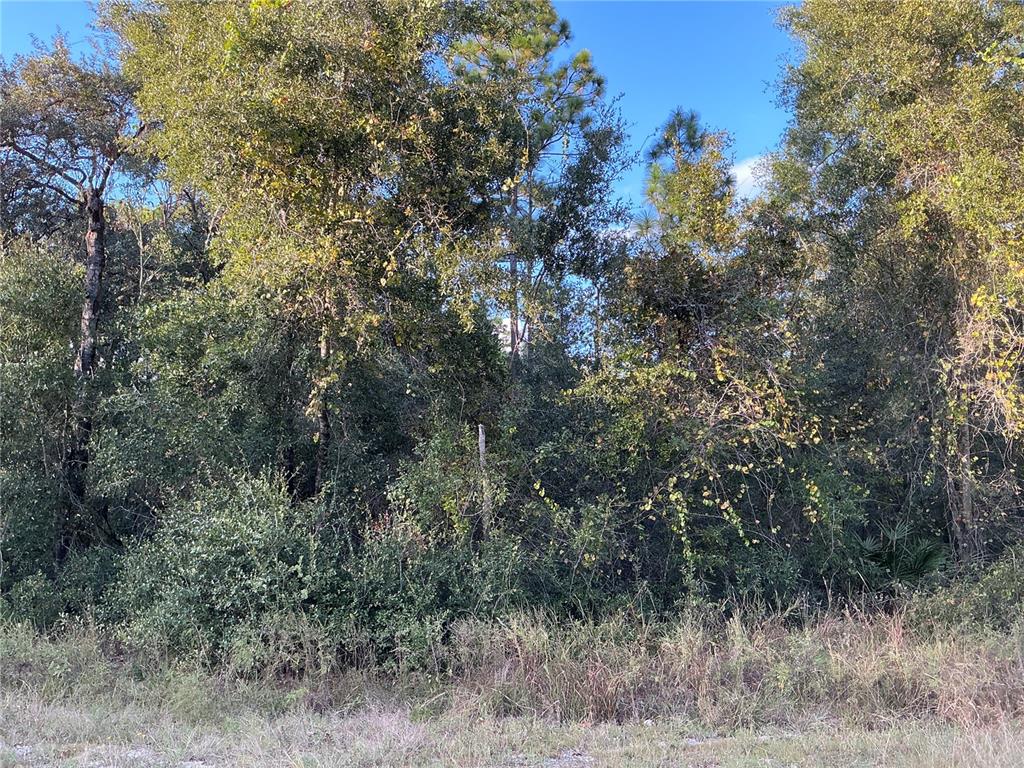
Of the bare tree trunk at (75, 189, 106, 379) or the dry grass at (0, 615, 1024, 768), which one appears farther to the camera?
the bare tree trunk at (75, 189, 106, 379)

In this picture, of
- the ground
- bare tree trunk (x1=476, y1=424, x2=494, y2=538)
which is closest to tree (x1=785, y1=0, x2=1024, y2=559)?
the ground

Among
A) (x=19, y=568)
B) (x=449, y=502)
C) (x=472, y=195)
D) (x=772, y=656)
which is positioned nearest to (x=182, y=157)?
(x=472, y=195)

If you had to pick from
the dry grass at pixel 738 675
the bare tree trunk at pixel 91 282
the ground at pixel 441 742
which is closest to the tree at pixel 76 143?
the bare tree trunk at pixel 91 282

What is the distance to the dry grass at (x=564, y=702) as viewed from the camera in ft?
14.3

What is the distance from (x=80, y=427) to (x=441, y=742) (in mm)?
7822

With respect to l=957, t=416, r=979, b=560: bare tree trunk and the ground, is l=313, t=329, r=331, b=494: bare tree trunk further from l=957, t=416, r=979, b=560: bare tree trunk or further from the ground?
l=957, t=416, r=979, b=560: bare tree trunk

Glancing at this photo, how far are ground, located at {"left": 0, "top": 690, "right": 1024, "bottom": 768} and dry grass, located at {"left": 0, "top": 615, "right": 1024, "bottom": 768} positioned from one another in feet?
0.06

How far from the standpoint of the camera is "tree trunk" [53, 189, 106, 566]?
31.2 feet

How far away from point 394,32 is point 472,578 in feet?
20.7

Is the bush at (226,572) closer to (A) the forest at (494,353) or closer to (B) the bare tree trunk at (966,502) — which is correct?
(A) the forest at (494,353)

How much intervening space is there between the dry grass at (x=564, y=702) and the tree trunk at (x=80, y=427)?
282cm

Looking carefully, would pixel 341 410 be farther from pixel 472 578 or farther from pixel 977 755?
pixel 977 755

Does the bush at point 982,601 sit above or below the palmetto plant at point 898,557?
below

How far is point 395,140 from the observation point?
314 inches
